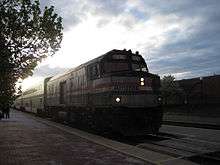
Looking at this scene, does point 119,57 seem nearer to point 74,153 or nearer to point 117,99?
point 117,99

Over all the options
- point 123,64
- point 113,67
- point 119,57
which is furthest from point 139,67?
point 113,67

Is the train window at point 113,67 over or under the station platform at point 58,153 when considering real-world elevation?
over

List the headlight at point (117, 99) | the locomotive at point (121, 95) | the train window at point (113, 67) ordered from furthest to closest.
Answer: the train window at point (113, 67) → the headlight at point (117, 99) → the locomotive at point (121, 95)

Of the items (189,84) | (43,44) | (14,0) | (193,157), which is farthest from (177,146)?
(189,84)

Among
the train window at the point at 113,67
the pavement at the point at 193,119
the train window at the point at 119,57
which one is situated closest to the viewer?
the train window at the point at 113,67

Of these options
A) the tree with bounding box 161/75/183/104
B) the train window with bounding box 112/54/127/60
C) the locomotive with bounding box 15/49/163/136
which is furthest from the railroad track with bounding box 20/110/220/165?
the tree with bounding box 161/75/183/104

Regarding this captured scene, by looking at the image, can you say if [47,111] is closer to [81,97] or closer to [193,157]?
[81,97]

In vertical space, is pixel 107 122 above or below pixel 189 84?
below

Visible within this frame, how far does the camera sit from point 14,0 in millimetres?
15320

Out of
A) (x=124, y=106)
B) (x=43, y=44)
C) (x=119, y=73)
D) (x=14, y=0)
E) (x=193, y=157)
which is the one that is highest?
(x=14, y=0)

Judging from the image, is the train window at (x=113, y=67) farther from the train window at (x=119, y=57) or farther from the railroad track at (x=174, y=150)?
the railroad track at (x=174, y=150)

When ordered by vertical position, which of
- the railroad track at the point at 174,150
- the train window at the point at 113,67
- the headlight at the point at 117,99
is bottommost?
the railroad track at the point at 174,150

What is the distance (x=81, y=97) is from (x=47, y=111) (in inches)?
581

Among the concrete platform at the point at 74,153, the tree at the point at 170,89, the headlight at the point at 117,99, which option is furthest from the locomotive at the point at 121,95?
the tree at the point at 170,89
